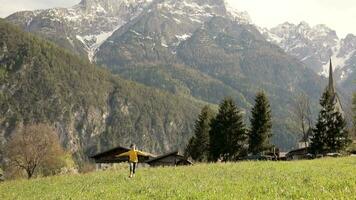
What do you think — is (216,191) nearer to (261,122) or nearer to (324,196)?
(324,196)

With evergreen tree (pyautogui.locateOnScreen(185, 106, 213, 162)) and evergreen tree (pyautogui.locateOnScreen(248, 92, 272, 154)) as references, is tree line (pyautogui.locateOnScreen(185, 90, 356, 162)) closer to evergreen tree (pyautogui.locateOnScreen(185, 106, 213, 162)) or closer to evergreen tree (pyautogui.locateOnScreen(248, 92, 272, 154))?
evergreen tree (pyautogui.locateOnScreen(248, 92, 272, 154))

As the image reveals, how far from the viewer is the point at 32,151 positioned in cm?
11044

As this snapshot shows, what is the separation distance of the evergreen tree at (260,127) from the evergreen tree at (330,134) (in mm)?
7703

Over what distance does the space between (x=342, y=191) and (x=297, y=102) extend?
305 feet

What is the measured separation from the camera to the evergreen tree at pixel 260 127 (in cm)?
9206

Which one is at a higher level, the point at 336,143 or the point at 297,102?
the point at 297,102

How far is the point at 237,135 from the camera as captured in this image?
9250 cm

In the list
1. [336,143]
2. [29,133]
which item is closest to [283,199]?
[336,143]

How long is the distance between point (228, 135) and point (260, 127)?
562cm

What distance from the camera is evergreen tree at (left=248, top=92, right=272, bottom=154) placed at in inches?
3625

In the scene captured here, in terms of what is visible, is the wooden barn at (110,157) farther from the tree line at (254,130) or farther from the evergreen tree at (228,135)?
the tree line at (254,130)

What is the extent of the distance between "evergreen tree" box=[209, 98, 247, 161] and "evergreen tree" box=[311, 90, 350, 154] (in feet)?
39.3

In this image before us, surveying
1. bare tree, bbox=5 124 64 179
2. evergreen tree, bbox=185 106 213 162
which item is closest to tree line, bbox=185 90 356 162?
evergreen tree, bbox=185 106 213 162

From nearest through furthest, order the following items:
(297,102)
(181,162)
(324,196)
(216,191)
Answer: (324,196) < (216,191) < (181,162) < (297,102)
